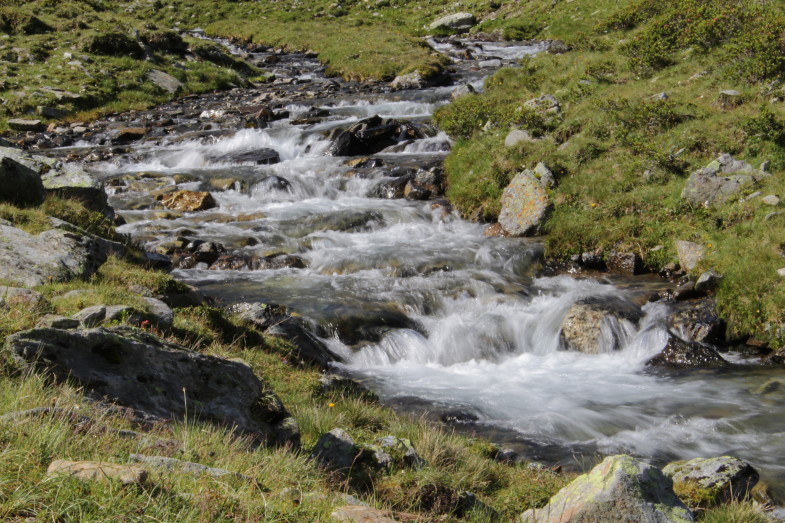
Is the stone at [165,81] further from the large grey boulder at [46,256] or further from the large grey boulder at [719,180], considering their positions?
the large grey boulder at [719,180]

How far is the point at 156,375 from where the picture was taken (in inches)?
209

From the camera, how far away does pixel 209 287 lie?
13.4 meters

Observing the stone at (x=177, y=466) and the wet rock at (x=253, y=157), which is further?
the wet rock at (x=253, y=157)

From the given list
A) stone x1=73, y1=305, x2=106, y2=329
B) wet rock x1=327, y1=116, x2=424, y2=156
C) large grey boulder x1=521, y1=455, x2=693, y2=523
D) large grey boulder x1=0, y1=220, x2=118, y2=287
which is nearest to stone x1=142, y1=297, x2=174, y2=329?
stone x1=73, y1=305, x2=106, y2=329

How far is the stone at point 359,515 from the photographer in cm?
361

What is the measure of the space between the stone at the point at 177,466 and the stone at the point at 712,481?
4.60 metres

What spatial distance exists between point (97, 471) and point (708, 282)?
12.3m

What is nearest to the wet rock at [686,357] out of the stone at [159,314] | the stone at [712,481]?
the stone at [712,481]

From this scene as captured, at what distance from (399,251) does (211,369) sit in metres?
10.2

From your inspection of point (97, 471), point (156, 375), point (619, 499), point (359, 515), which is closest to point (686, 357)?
point (619, 499)

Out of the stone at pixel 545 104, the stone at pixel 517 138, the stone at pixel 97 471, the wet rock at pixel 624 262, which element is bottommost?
the wet rock at pixel 624 262

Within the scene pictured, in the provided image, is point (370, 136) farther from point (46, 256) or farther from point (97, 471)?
point (97, 471)

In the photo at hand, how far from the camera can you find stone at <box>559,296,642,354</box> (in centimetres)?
1156

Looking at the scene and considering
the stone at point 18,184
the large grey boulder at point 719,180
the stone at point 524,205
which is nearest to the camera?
the stone at point 18,184
